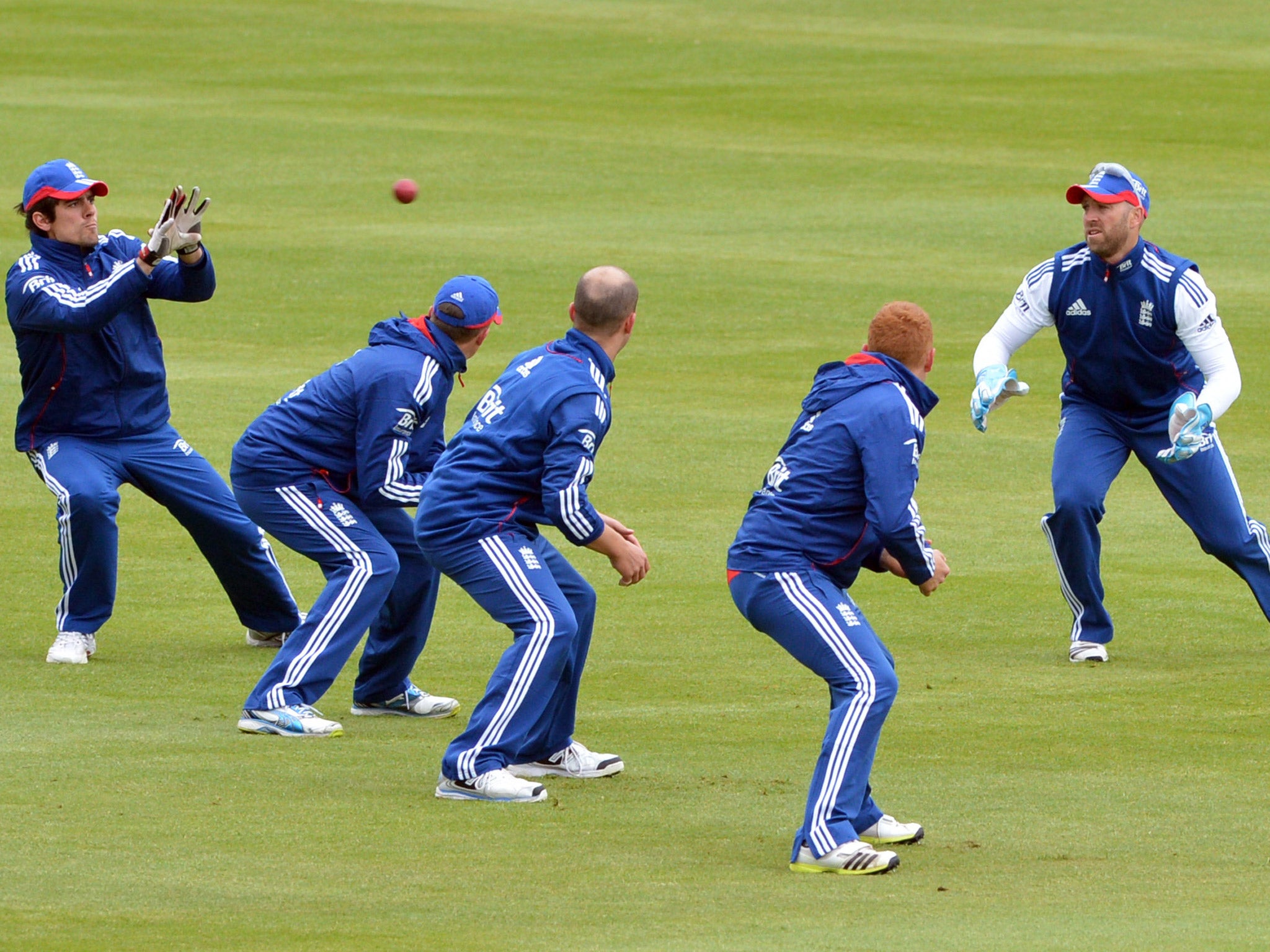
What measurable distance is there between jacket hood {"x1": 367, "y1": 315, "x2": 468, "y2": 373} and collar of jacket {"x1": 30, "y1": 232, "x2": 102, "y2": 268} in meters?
1.98

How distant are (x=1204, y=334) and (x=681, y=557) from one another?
12.0 feet

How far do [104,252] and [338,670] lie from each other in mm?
2756

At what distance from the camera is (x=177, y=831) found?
7.05 m

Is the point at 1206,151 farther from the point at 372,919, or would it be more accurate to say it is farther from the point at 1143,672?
the point at 372,919

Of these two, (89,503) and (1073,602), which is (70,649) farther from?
(1073,602)

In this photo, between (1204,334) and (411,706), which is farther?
(1204,334)

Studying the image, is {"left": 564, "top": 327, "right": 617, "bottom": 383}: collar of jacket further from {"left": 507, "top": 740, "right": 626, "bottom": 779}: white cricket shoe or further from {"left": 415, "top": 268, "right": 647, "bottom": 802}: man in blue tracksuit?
{"left": 507, "top": 740, "right": 626, "bottom": 779}: white cricket shoe

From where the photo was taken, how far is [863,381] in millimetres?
6883

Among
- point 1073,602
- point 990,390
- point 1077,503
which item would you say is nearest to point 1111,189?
point 990,390

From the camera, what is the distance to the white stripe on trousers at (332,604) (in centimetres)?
857

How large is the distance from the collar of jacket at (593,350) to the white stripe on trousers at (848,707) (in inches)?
44.3

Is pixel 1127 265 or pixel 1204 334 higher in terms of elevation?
pixel 1127 265

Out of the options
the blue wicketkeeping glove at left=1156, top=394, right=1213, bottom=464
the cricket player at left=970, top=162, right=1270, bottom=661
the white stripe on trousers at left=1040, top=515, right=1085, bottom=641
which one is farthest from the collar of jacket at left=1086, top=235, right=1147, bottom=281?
the white stripe on trousers at left=1040, top=515, right=1085, bottom=641

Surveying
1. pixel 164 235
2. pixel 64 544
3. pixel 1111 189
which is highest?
pixel 1111 189
